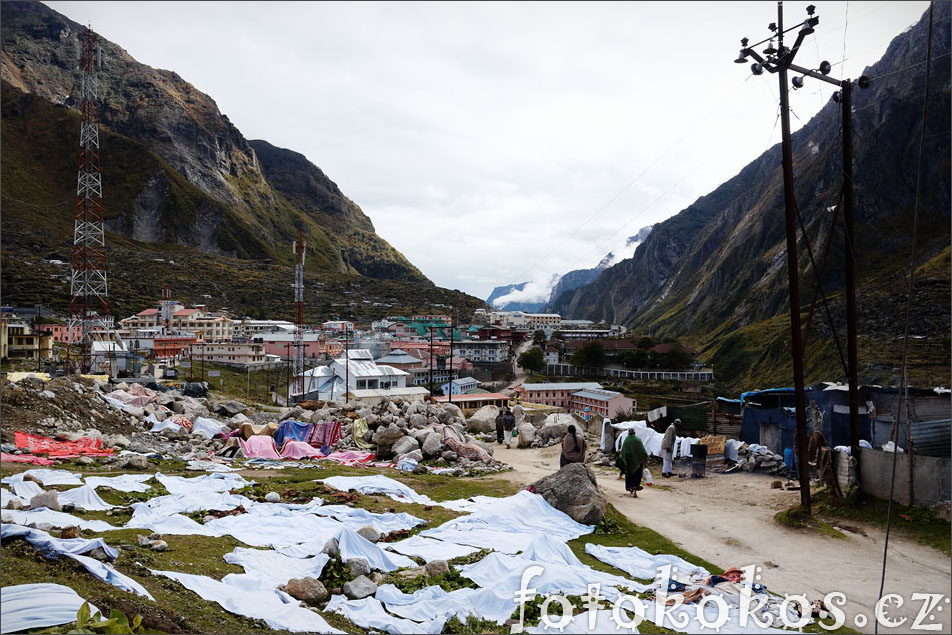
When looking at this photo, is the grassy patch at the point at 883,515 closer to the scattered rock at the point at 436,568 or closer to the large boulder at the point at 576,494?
the large boulder at the point at 576,494

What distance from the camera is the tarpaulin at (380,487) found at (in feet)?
46.6

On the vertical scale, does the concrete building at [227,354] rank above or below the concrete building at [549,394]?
above

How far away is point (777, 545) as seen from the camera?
10602mm

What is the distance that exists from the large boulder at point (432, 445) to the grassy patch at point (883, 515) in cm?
1206

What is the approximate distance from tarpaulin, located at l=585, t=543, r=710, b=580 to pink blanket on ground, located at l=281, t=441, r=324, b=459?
44.2 ft

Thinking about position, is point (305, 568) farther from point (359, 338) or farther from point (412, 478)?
point (359, 338)

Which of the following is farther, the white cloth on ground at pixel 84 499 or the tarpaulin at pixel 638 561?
the white cloth on ground at pixel 84 499

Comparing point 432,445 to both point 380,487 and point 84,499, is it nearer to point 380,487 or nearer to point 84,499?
point 380,487

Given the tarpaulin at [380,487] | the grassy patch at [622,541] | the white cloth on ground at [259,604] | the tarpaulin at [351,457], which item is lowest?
the tarpaulin at [351,457]

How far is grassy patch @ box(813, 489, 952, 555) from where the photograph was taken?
10.2 m

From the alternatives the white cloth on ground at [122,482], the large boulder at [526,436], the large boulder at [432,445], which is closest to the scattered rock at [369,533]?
the white cloth on ground at [122,482]

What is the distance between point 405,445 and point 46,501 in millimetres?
12170

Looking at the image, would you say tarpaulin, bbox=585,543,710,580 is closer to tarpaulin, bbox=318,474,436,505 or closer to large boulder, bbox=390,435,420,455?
tarpaulin, bbox=318,474,436,505

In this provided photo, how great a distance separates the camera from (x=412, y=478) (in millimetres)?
16984
